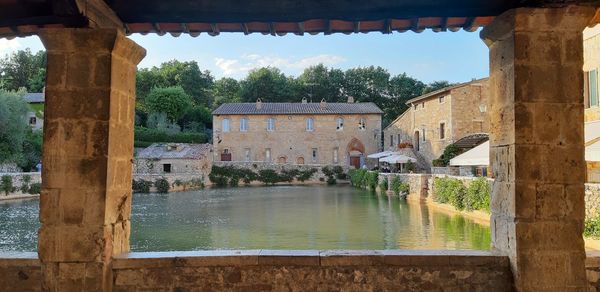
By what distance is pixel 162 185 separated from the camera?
A: 90.6 ft

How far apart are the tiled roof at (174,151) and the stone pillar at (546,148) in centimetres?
3015

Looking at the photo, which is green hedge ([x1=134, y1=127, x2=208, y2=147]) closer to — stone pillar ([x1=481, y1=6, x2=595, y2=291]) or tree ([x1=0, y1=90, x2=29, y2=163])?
tree ([x1=0, y1=90, x2=29, y2=163])

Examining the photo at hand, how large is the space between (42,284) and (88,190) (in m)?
0.84

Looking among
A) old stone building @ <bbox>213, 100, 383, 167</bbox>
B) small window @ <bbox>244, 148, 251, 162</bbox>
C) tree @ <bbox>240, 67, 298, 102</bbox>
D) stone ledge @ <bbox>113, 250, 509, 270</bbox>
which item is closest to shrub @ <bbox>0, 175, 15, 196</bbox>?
old stone building @ <bbox>213, 100, 383, 167</bbox>

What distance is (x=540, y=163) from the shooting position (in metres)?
3.38

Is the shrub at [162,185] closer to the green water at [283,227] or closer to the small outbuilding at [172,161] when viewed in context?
the small outbuilding at [172,161]

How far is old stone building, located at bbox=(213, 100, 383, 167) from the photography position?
37.4 m

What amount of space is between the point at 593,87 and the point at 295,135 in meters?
27.2

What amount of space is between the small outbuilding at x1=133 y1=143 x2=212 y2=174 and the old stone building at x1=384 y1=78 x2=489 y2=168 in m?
15.9

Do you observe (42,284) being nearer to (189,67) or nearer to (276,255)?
(276,255)

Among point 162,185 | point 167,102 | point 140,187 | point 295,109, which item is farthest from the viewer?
point 167,102

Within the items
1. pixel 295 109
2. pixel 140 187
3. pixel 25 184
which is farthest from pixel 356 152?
pixel 25 184

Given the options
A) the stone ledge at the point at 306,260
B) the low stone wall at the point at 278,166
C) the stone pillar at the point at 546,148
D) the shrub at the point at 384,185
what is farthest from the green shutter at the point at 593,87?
the low stone wall at the point at 278,166

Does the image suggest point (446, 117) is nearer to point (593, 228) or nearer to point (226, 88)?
point (593, 228)
